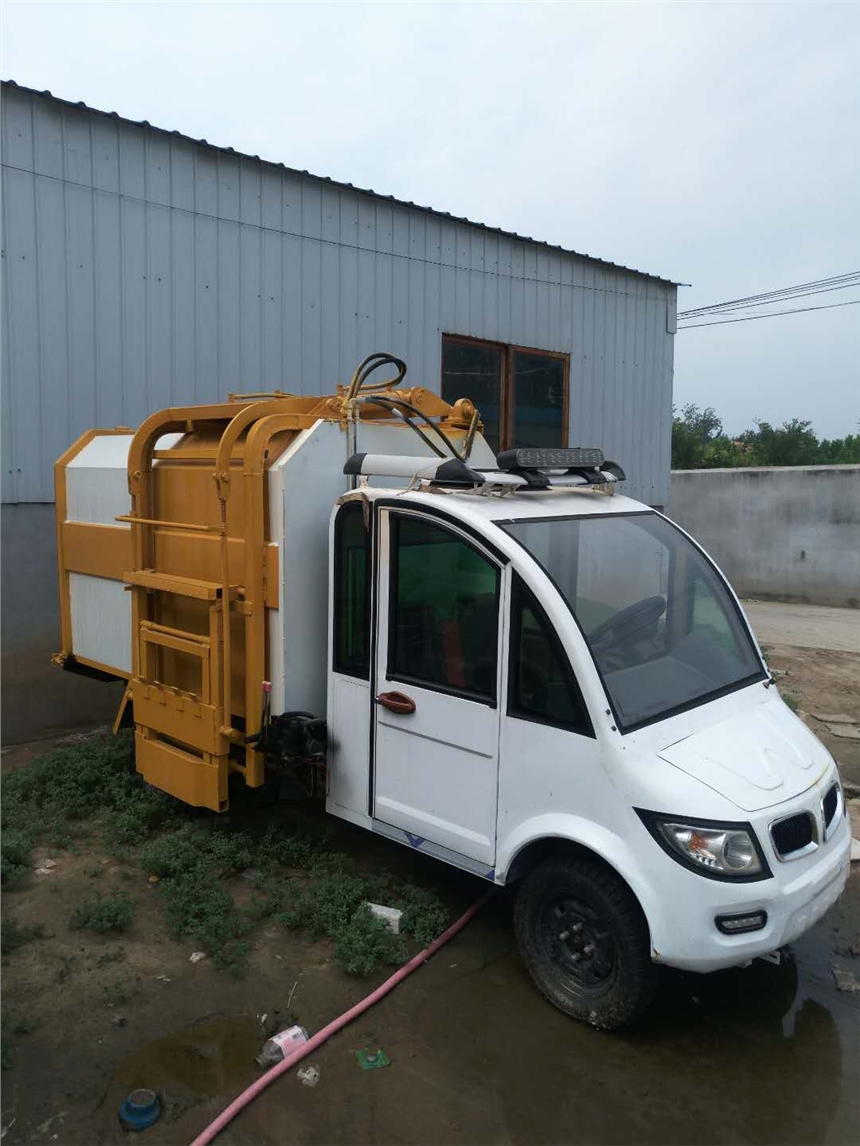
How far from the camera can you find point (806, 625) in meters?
13.7

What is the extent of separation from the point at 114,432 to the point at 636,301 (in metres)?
7.59

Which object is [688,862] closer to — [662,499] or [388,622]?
[388,622]

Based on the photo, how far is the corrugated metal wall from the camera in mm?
6375

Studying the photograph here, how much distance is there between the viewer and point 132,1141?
2.78 metres

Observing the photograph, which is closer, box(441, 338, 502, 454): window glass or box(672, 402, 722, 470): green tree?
box(441, 338, 502, 454): window glass

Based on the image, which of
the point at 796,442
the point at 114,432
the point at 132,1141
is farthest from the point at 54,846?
the point at 796,442

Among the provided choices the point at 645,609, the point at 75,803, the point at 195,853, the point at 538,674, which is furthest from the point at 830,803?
the point at 75,803

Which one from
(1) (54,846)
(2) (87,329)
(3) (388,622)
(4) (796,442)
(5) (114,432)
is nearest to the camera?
(3) (388,622)

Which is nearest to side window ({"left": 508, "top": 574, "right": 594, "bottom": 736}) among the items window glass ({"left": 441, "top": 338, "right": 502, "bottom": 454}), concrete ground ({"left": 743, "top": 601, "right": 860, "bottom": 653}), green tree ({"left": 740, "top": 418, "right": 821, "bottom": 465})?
window glass ({"left": 441, "top": 338, "right": 502, "bottom": 454})

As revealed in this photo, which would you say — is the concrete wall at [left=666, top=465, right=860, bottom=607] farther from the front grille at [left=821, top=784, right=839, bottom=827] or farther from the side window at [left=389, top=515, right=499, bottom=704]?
the side window at [left=389, top=515, right=499, bottom=704]

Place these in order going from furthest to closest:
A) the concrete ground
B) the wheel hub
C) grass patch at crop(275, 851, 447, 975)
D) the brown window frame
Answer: the concrete ground → the brown window frame → grass patch at crop(275, 851, 447, 975) → the wheel hub

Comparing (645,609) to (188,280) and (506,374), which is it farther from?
(506,374)

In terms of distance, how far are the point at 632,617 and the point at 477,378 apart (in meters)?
6.14

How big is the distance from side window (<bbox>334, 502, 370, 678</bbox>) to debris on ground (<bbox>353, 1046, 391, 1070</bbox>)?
157 cm
